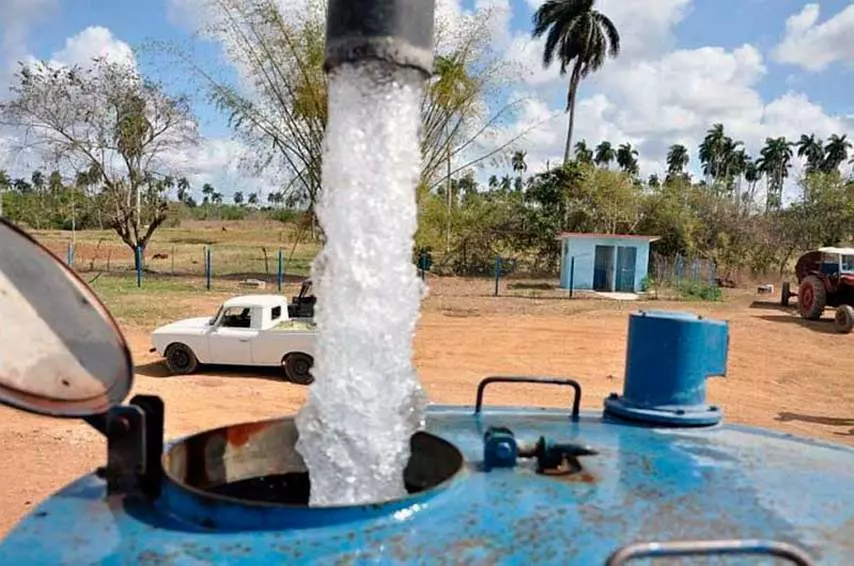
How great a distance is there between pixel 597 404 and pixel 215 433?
768 cm

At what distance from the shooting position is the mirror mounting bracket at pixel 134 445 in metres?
1.78

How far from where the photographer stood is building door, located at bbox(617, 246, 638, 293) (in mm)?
23344

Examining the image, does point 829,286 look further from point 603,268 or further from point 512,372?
point 512,372

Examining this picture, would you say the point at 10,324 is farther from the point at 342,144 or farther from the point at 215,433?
the point at 342,144

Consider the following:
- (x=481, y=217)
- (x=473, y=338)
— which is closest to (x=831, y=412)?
(x=473, y=338)

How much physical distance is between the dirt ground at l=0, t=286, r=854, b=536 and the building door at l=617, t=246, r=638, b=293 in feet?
15.2

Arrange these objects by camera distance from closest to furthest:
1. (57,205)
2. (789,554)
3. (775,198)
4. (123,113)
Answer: (789,554)
(123,113)
(57,205)
(775,198)

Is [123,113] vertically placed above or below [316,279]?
above

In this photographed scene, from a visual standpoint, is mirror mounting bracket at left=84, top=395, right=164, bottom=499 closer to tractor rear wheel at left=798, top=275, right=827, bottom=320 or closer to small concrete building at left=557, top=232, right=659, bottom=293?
tractor rear wheel at left=798, top=275, right=827, bottom=320

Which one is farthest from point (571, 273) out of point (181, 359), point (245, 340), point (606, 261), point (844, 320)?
point (181, 359)

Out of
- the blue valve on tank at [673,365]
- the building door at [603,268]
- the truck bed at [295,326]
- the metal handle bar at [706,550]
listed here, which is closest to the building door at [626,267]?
the building door at [603,268]

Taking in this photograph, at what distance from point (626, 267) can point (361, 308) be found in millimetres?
22032

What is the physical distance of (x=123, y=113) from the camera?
2489 centimetres

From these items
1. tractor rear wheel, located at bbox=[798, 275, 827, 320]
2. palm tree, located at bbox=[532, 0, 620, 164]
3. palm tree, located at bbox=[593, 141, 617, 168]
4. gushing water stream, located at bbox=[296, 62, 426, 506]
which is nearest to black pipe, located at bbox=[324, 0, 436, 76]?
gushing water stream, located at bbox=[296, 62, 426, 506]
